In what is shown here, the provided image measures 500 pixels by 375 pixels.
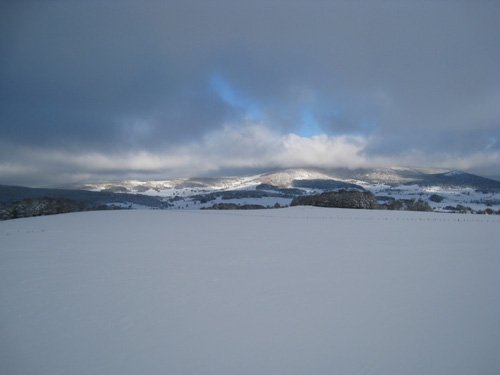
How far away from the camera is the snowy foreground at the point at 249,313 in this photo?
10.4ft

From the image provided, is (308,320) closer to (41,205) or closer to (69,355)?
(69,355)

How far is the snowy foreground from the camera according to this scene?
3.16 meters

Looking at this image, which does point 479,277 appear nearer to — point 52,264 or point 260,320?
point 260,320

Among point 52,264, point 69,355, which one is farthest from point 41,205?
point 69,355

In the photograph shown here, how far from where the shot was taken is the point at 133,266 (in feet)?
21.7

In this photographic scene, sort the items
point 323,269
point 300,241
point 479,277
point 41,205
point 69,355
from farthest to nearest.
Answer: point 41,205 → point 300,241 → point 323,269 → point 479,277 → point 69,355

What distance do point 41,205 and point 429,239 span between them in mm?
34049

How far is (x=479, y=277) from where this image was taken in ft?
18.9

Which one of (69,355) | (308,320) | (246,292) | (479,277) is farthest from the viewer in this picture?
(479,277)

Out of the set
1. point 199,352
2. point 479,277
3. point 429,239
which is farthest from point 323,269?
point 429,239

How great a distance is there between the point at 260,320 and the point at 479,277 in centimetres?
517

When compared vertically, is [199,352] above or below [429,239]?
below

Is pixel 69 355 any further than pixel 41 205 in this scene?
No

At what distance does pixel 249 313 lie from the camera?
4.21 m
